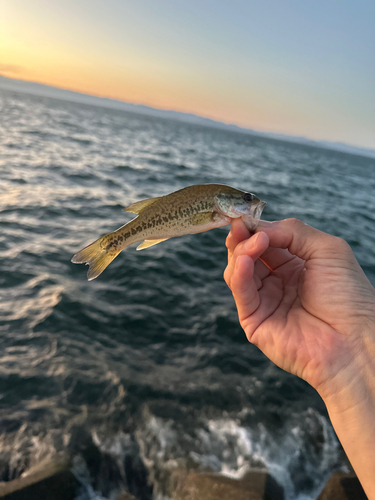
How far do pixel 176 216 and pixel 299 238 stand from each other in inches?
59.3

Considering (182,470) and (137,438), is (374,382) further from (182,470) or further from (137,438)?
(137,438)

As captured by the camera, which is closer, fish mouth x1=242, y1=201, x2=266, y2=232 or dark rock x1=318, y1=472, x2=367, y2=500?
fish mouth x1=242, y1=201, x2=266, y2=232

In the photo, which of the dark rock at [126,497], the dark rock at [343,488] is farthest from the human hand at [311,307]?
the dark rock at [126,497]

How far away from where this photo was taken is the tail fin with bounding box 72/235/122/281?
337cm

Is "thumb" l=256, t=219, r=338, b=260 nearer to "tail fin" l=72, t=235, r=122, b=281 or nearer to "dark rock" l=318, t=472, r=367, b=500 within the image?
"tail fin" l=72, t=235, r=122, b=281

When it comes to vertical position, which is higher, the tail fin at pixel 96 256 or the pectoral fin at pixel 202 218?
the pectoral fin at pixel 202 218

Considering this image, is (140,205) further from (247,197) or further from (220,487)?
(220,487)

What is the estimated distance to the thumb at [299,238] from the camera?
3432 millimetres

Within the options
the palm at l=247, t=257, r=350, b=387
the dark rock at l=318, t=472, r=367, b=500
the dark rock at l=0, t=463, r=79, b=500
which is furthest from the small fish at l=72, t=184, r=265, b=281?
the dark rock at l=318, t=472, r=367, b=500

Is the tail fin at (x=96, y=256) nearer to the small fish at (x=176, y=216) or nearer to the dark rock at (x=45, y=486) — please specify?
the small fish at (x=176, y=216)

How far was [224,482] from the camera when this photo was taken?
5.06 meters

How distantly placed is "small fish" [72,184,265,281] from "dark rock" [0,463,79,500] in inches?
153

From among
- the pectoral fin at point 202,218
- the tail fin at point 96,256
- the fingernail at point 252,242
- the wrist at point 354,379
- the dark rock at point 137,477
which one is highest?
the pectoral fin at point 202,218

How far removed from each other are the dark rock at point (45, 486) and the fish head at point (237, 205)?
16.9ft
